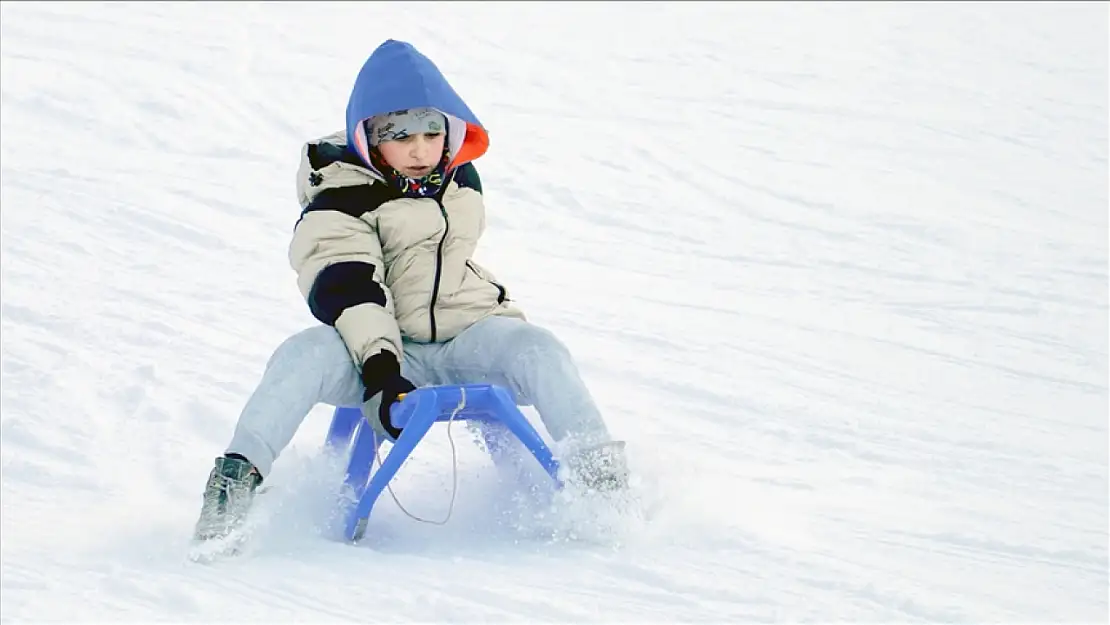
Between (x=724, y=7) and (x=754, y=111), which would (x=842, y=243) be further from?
(x=724, y=7)

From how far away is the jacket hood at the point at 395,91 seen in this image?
Answer: 109 inches

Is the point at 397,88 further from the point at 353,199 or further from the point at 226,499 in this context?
the point at 226,499

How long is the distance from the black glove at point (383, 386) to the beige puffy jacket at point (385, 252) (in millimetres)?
76

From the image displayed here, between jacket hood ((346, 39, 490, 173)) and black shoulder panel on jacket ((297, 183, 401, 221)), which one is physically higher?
jacket hood ((346, 39, 490, 173))

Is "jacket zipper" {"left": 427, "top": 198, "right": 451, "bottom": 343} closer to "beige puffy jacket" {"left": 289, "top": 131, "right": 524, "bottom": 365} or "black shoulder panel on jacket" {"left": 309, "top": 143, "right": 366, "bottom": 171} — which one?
"beige puffy jacket" {"left": 289, "top": 131, "right": 524, "bottom": 365}

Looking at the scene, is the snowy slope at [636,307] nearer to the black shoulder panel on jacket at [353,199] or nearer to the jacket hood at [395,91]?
the black shoulder panel on jacket at [353,199]

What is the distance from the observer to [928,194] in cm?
602

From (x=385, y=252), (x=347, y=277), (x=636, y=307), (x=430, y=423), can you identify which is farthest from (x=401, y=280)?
(x=636, y=307)

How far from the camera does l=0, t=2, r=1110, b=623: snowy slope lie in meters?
2.42

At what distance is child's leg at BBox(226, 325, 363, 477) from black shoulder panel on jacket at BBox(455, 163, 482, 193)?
474 mm

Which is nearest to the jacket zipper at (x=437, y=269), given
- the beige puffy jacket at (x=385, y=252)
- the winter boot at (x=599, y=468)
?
the beige puffy jacket at (x=385, y=252)

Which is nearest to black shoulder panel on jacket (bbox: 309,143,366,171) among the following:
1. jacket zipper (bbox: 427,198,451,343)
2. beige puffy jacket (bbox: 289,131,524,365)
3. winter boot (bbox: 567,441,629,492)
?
beige puffy jacket (bbox: 289,131,524,365)

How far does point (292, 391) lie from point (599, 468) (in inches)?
22.8

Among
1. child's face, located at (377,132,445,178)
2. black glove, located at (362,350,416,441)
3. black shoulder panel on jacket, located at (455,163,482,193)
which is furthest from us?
black shoulder panel on jacket, located at (455,163,482,193)
